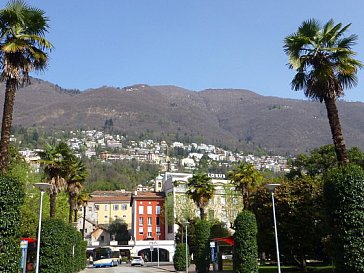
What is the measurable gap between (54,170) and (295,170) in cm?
4646

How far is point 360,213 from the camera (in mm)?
18469

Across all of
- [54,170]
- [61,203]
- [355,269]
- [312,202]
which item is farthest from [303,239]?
[61,203]

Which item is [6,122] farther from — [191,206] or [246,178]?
[191,206]

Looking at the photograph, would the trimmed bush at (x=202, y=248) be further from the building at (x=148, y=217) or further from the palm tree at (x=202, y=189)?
the building at (x=148, y=217)

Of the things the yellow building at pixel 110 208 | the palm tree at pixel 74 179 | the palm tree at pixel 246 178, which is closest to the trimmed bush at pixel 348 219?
the palm tree at pixel 74 179

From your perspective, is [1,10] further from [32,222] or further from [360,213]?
[32,222]

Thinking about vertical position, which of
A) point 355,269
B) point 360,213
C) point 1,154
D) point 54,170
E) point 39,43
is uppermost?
point 39,43

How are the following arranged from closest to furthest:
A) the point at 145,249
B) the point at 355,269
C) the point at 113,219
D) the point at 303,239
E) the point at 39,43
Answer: the point at 355,269 → the point at 39,43 → the point at 303,239 → the point at 145,249 → the point at 113,219

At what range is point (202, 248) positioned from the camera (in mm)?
41219

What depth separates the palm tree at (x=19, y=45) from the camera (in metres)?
21.5

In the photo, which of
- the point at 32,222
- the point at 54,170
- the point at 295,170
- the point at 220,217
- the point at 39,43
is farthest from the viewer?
the point at 220,217

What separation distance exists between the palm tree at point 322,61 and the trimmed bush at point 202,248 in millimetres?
21523

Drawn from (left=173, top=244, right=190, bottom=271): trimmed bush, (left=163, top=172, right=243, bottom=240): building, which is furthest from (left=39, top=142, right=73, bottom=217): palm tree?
(left=163, top=172, right=243, bottom=240): building

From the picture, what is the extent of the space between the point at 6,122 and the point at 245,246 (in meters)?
17.2
